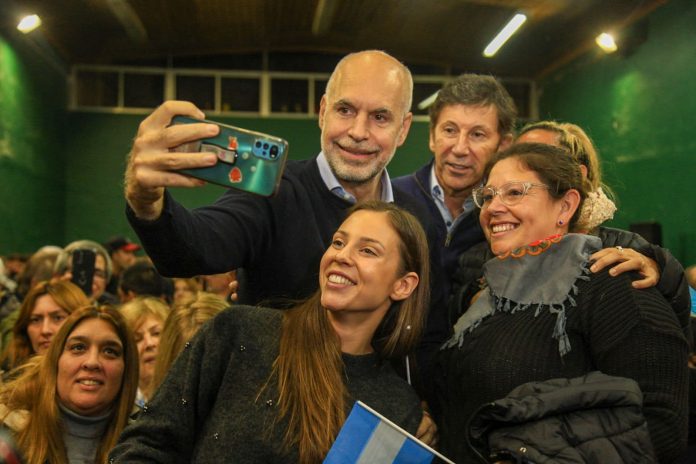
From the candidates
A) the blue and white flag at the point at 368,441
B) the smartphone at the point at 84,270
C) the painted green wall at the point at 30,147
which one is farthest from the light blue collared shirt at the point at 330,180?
the painted green wall at the point at 30,147

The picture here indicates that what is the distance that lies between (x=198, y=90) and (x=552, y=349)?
31.2 feet

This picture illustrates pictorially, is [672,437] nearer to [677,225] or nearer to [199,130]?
[199,130]

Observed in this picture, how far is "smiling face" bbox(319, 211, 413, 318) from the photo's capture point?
1943 millimetres

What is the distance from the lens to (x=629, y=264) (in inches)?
70.2

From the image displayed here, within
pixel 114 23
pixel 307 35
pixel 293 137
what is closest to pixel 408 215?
pixel 114 23


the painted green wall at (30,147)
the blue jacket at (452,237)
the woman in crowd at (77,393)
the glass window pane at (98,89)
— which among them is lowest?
the woman in crowd at (77,393)

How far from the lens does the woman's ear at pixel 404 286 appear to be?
2.06 m

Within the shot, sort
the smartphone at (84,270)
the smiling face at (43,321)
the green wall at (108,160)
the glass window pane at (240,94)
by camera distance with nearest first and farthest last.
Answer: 1. the smiling face at (43,321)
2. the smartphone at (84,270)
3. the green wall at (108,160)
4. the glass window pane at (240,94)

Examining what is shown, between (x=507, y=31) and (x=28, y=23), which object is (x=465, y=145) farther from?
(x=28, y=23)

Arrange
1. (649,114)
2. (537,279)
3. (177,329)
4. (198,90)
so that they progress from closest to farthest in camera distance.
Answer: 1. (537,279)
2. (177,329)
3. (649,114)
4. (198,90)

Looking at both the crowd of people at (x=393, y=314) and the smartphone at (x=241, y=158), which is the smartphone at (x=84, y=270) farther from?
the smartphone at (x=241, y=158)

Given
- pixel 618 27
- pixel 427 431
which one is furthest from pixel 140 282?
pixel 618 27

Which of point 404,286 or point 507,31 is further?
point 507,31

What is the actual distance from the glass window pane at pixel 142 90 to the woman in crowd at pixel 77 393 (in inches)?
320
